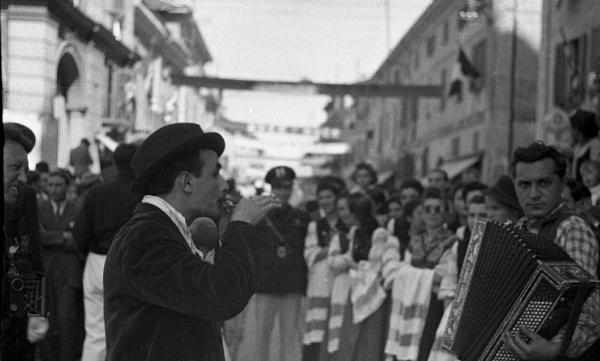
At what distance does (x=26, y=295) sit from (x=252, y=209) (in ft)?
4.29

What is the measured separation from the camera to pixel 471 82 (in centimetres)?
2852

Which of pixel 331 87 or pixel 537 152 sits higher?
pixel 331 87

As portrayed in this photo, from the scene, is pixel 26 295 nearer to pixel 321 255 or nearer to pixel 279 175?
pixel 279 175

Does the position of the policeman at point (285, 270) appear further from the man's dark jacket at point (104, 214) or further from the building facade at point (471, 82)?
the building facade at point (471, 82)

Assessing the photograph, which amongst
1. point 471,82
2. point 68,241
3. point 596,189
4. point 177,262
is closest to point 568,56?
point 596,189

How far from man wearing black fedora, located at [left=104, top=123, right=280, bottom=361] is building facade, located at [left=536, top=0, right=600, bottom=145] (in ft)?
42.0

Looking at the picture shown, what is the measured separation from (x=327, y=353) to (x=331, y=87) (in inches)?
754

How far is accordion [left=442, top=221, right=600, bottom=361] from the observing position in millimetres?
3037

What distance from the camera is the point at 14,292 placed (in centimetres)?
399

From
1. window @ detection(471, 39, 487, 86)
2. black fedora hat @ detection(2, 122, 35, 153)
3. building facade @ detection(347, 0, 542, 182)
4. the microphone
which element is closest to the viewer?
the microphone

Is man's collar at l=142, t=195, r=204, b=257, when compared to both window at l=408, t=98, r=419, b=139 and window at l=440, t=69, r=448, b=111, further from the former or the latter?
window at l=408, t=98, r=419, b=139

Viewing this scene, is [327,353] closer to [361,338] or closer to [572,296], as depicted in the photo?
[361,338]

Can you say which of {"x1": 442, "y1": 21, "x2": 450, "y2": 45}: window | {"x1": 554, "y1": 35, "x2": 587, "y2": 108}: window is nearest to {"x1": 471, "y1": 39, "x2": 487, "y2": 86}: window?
{"x1": 442, "y1": 21, "x2": 450, "y2": 45}: window

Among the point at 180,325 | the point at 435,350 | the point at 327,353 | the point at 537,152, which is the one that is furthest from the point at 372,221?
the point at 180,325
